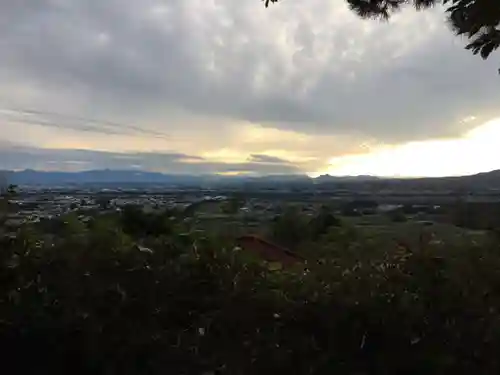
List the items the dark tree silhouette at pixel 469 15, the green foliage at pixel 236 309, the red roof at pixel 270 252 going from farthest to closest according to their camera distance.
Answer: the dark tree silhouette at pixel 469 15, the red roof at pixel 270 252, the green foliage at pixel 236 309

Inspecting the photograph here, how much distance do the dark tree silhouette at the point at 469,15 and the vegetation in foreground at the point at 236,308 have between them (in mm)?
2647

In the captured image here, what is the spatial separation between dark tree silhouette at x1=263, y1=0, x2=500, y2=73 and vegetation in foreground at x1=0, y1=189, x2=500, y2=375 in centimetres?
265

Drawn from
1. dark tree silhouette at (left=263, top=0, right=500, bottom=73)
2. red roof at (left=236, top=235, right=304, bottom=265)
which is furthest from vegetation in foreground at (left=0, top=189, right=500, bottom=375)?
dark tree silhouette at (left=263, top=0, right=500, bottom=73)

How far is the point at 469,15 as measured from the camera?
21.4ft

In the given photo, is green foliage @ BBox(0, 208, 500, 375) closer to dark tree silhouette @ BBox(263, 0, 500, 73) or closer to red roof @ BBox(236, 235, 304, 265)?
red roof @ BBox(236, 235, 304, 265)

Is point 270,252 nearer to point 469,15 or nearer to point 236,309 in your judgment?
point 236,309

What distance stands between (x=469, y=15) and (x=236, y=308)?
12.6 feet

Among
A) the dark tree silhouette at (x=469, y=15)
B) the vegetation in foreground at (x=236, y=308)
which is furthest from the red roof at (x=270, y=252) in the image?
the dark tree silhouette at (x=469, y=15)

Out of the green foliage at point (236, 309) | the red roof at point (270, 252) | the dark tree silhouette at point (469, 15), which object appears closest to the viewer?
the green foliage at point (236, 309)

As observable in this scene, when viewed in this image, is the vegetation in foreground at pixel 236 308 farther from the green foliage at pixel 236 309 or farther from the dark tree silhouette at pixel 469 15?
the dark tree silhouette at pixel 469 15

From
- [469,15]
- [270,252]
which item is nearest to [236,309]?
[270,252]

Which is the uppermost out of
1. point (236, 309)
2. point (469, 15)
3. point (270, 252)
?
point (469, 15)

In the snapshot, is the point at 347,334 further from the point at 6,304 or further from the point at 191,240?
the point at 6,304

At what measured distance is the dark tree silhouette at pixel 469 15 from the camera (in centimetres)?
641
